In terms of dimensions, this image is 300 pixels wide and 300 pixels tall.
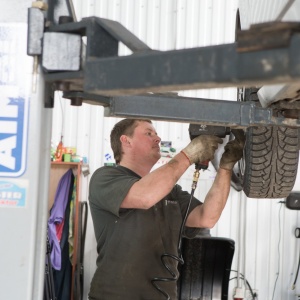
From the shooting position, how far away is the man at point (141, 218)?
2.51 metres

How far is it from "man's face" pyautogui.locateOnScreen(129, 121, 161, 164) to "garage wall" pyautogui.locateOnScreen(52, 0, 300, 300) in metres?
2.09

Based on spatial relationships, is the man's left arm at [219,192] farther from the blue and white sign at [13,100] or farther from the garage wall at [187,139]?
the garage wall at [187,139]

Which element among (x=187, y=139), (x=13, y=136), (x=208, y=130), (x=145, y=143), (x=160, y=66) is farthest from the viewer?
(x=187, y=139)

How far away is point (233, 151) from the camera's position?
8.26ft

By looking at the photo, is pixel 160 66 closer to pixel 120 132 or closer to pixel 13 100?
pixel 13 100

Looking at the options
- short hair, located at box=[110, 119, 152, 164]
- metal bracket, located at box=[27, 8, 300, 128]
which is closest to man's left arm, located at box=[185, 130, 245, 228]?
short hair, located at box=[110, 119, 152, 164]

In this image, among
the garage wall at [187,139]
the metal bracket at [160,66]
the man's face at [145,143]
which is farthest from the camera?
the garage wall at [187,139]

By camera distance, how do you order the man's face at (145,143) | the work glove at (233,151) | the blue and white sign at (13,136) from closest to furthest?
1. the blue and white sign at (13,136)
2. the work glove at (233,151)
3. the man's face at (145,143)

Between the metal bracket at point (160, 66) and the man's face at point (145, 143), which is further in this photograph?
the man's face at point (145, 143)

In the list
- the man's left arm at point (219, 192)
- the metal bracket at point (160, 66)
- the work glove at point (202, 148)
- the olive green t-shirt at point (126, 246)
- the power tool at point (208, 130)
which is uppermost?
the metal bracket at point (160, 66)

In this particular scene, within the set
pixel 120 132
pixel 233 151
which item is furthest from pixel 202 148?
pixel 120 132

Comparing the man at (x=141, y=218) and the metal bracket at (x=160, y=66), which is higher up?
the metal bracket at (x=160, y=66)

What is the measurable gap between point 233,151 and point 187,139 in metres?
2.78

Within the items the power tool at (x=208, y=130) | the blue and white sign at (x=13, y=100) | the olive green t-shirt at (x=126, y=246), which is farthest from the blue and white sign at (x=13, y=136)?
the olive green t-shirt at (x=126, y=246)
